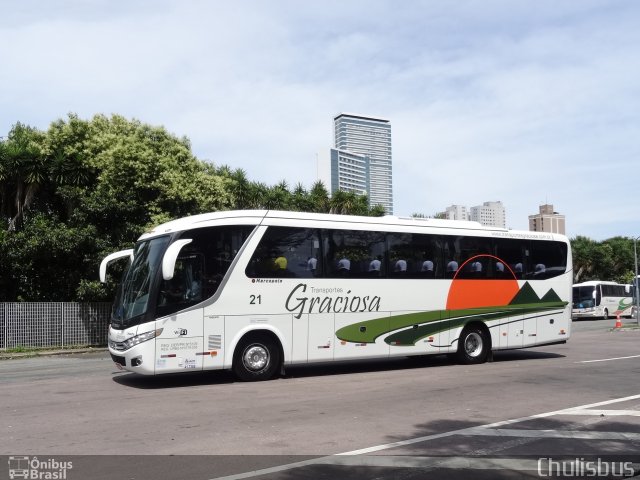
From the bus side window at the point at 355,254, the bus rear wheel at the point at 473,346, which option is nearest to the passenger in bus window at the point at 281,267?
the bus side window at the point at 355,254

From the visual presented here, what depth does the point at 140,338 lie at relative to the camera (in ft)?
39.2

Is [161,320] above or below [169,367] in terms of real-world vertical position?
above

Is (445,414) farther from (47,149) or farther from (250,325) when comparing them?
(47,149)

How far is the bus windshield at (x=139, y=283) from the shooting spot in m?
12.3

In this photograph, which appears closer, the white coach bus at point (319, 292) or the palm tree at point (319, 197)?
the white coach bus at point (319, 292)

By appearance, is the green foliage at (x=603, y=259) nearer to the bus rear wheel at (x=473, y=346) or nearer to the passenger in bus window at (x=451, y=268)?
the bus rear wheel at (x=473, y=346)

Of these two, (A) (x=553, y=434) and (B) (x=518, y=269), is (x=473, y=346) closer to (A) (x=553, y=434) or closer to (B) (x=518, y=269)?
(B) (x=518, y=269)

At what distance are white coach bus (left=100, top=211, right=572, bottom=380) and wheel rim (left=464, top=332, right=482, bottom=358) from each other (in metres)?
0.03

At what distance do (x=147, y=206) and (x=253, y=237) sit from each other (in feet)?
48.4

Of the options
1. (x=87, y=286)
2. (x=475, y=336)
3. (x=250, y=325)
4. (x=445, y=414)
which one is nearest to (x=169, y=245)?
(x=250, y=325)

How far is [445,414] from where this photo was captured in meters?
9.22

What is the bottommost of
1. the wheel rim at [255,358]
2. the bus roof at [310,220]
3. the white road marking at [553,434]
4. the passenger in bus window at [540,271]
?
the white road marking at [553,434]

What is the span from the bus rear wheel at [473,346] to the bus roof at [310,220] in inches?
106

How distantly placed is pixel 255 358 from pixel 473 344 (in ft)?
21.6
